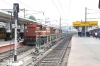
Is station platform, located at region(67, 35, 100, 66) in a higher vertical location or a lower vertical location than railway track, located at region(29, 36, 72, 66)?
higher

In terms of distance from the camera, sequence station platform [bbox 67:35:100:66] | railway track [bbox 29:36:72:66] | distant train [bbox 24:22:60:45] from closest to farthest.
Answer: station platform [bbox 67:35:100:66] < railway track [bbox 29:36:72:66] < distant train [bbox 24:22:60:45]

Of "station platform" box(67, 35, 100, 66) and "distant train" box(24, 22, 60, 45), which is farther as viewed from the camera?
"distant train" box(24, 22, 60, 45)

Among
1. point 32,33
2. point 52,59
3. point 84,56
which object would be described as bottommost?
point 52,59

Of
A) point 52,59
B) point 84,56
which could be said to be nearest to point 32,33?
point 52,59

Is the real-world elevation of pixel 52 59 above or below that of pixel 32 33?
below

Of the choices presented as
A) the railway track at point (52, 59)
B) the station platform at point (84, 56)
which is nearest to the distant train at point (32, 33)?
the railway track at point (52, 59)

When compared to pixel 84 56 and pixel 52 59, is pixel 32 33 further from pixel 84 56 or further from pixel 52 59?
pixel 84 56

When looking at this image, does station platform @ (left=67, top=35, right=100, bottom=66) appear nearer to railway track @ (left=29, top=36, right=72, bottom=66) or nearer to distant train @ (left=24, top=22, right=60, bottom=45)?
railway track @ (left=29, top=36, right=72, bottom=66)

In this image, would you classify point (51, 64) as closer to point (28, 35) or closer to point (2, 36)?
point (28, 35)

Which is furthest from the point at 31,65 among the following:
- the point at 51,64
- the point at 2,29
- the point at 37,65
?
the point at 2,29

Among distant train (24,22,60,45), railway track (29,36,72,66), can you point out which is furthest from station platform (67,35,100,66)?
distant train (24,22,60,45)

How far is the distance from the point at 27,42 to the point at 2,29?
7856 millimetres

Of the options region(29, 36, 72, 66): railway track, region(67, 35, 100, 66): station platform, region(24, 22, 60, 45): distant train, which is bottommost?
region(29, 36, 72, 66): railway track

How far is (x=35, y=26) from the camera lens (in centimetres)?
2802
